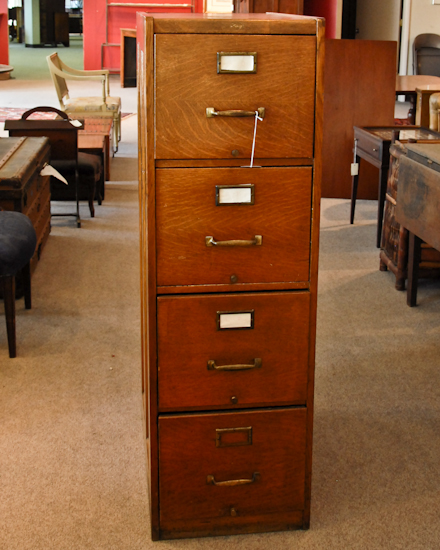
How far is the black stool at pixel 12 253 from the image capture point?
10.7 feet

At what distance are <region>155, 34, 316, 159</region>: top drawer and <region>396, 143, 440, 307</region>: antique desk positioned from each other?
1862 mm

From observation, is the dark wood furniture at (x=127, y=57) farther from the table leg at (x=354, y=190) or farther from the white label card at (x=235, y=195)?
the white label card at (x=235, y=195)

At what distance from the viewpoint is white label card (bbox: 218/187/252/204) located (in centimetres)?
193

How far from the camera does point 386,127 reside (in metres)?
5.41

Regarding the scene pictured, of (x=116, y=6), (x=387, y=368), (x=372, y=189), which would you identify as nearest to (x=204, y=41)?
(x=387, y=368)

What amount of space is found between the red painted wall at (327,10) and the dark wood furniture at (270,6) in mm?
3512

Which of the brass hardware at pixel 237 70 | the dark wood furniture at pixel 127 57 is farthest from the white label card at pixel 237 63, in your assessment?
the dark wood furniture at pixel 127 57

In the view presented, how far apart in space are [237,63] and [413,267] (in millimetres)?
2540

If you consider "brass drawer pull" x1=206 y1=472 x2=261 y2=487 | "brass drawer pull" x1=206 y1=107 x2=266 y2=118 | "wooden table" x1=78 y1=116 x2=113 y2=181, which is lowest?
"brass drawer pull" x1=206 y1=472 x2=261 y2=487

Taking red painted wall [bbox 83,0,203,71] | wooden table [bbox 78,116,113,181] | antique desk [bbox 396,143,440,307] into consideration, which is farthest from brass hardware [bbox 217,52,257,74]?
red painted wall [bbox 83,0,203,71]

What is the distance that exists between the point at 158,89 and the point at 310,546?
4.55 feet

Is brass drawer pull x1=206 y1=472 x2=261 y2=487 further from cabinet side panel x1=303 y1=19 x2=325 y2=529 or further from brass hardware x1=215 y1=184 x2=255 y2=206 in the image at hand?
brass hardware x1=215 y1=184 x2=255 y2=206

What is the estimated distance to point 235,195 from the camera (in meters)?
1.94

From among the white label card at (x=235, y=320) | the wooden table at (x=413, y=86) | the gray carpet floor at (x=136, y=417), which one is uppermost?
the wooden table at (x=413, y=86)
